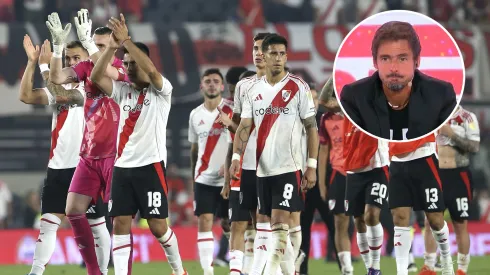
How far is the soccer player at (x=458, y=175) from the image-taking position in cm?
1134

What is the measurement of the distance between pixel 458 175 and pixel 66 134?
486cm

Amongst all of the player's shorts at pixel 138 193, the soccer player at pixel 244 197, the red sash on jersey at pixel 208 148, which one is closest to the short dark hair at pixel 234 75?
the red sash on jersey at pixel 208 148

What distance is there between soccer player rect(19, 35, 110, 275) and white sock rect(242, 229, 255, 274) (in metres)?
1.63

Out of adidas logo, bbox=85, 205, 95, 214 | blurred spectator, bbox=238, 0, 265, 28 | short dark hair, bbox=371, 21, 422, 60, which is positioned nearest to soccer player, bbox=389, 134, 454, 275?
adidas logo, bbox=85, 205, 95, 214

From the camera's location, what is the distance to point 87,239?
30.6 feet

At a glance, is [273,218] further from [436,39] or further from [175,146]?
[175,146]

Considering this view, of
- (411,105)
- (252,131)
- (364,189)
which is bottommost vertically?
(364,189)

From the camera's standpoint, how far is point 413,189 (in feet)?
32.1

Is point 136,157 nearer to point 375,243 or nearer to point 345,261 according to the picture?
point 375,243

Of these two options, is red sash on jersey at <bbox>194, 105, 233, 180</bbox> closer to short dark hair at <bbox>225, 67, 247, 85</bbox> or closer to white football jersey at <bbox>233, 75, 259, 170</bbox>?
short dark hair at <bbox>225, 67, 247, 85</bbox>

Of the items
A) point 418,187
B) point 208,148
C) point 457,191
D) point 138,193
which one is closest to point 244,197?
point 138,193

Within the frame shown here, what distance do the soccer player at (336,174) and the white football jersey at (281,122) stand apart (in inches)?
87.3

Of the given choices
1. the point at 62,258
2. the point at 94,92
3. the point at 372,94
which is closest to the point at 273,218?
the point at 94,92

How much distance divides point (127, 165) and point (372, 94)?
4.50m
